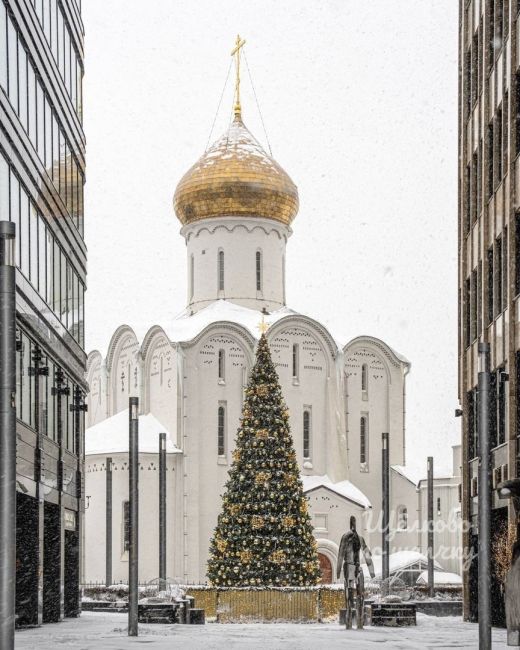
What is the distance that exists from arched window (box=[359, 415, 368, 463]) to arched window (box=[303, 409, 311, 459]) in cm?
269

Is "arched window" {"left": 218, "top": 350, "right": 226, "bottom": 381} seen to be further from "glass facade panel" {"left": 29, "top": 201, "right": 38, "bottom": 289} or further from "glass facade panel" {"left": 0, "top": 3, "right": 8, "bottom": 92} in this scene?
"glass facade panel" {"left": 0, "top": 3, "right": 8, "bottom": 92}

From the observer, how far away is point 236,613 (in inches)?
1196

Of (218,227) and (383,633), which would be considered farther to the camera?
(218,227)

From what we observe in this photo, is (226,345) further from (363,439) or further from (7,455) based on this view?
(7,455)

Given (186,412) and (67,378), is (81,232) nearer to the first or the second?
(67,378)

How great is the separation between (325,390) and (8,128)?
1554 inches

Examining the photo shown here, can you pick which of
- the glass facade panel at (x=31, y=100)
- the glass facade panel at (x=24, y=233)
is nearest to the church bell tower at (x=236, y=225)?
the glass facade panel at (x=31, y=100)

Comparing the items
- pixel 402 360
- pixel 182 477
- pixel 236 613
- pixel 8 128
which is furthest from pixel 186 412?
pixel 8 128

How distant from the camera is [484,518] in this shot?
54.5 feet

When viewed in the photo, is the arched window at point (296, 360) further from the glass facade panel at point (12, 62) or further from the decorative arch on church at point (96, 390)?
the glass facade panel at point (12, 62)

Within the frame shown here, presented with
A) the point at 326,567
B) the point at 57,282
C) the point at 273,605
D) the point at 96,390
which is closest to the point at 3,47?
the point at 57,282

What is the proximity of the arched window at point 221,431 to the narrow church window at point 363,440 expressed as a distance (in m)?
6.59

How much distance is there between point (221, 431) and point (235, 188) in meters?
10.9

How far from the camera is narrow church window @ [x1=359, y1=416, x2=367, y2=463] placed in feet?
205
